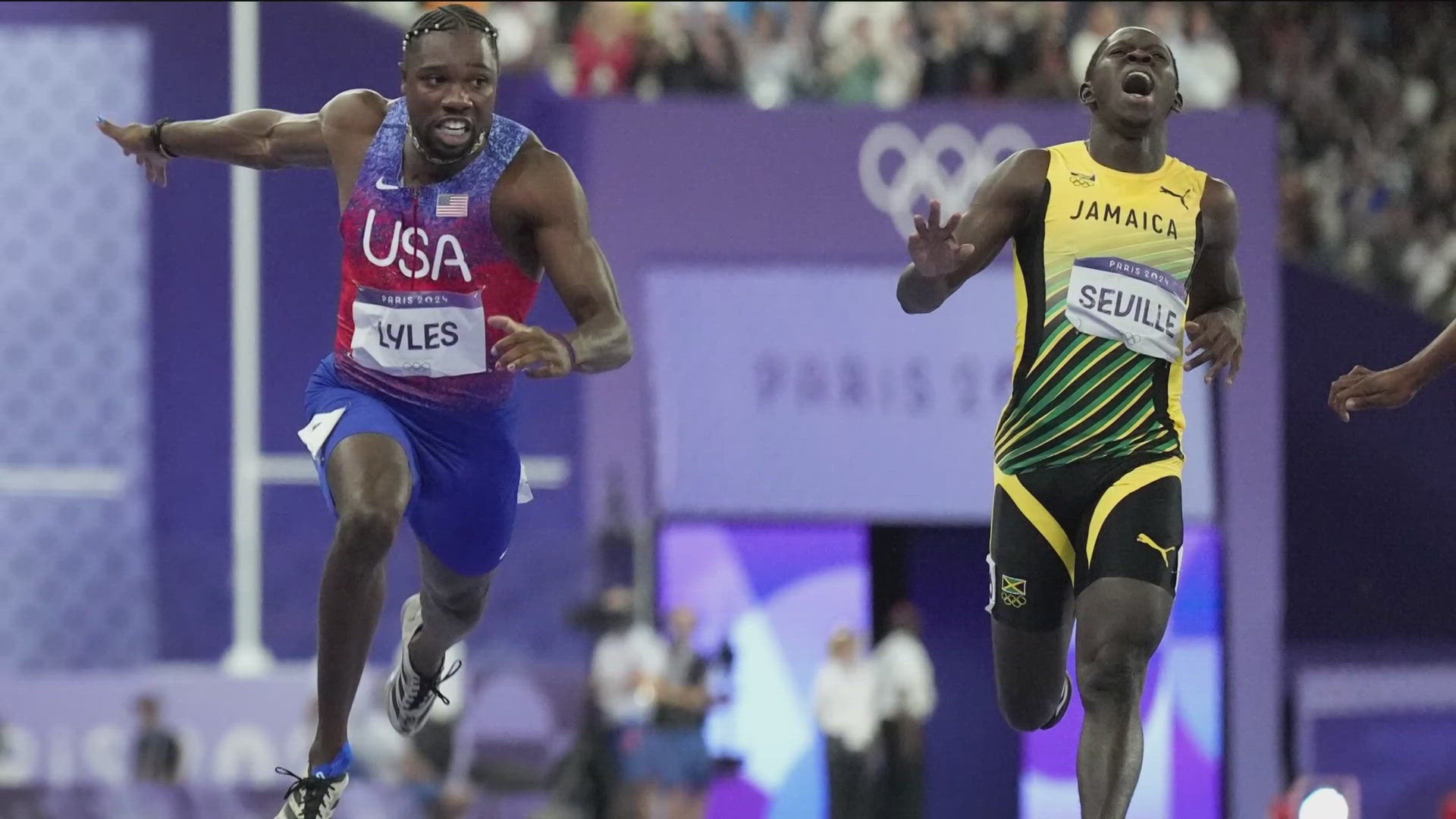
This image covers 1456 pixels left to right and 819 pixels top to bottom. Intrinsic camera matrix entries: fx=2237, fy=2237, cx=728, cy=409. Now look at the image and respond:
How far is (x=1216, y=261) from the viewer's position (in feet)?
22.2

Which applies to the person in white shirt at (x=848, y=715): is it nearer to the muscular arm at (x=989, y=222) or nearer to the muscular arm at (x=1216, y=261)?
the muscular arm at (x=1216, y=261)

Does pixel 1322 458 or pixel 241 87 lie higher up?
pixel 241 87

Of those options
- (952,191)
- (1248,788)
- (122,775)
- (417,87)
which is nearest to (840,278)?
(952,191)

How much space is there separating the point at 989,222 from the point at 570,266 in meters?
1.25

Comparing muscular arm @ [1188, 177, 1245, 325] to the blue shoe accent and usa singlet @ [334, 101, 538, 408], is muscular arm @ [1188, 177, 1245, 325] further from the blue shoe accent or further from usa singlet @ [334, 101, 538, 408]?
the blue shoe accent

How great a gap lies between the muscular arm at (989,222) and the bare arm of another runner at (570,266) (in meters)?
0.90

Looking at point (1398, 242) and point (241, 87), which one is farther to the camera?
point (1398, 242)

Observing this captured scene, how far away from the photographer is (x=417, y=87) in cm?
632

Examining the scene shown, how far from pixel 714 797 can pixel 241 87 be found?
5.78 metres

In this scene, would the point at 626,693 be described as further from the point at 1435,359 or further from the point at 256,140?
the point at 1435,359

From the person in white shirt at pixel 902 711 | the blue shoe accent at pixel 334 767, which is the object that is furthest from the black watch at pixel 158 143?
the person in white shirt at pixel 902 711

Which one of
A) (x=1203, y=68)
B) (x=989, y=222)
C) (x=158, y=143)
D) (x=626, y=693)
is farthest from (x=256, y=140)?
(x=1203, y=68)

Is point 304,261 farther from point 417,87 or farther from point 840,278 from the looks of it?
point 417,87

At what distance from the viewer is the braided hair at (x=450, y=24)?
6281 mm
